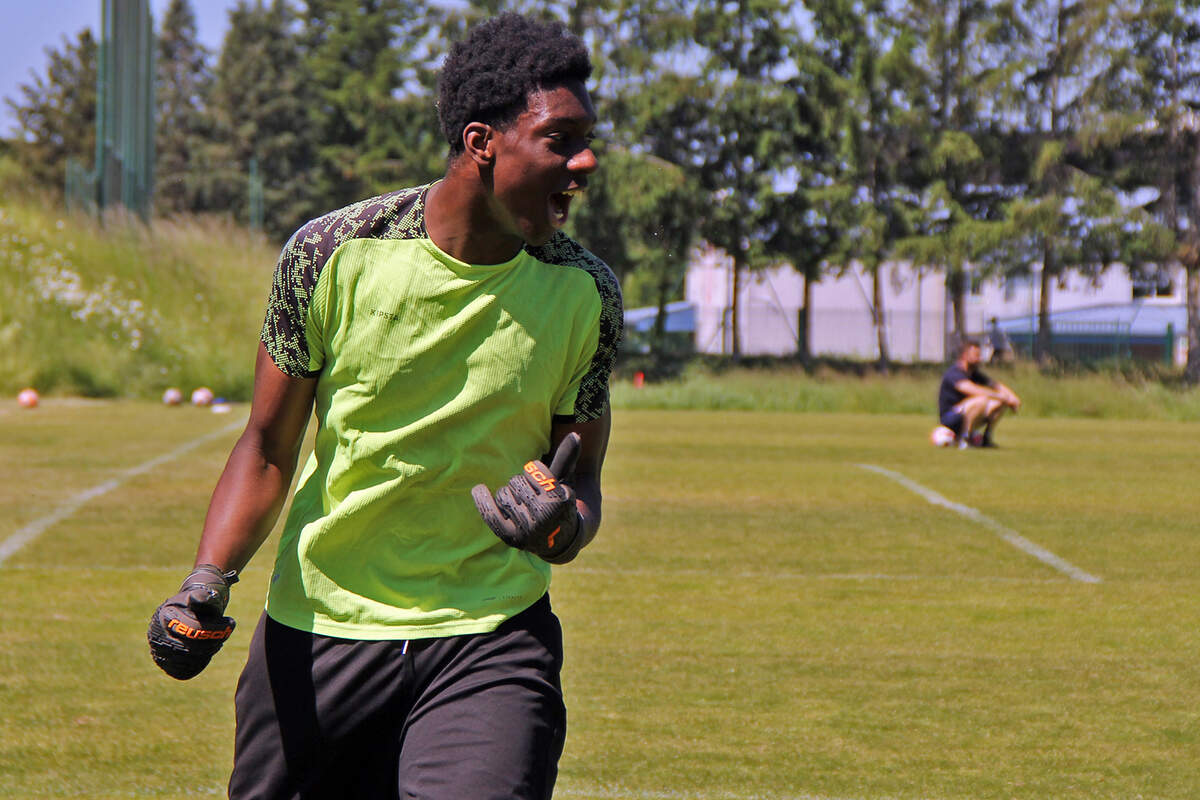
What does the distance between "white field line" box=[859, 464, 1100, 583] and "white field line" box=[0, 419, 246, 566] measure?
6.16 m

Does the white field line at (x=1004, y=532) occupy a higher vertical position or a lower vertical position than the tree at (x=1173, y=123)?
lower

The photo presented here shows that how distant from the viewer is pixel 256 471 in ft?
10.3

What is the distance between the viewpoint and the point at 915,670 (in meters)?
7.04

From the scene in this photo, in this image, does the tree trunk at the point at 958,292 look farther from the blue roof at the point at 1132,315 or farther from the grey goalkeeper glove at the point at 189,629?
the grey goalkeeper glove at the point at 189,629

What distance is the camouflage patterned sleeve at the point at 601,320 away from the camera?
3.16 m

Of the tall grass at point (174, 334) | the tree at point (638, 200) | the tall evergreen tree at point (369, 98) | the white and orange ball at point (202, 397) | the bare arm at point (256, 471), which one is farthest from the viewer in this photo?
the tall evergreen tree at point (369, 98)

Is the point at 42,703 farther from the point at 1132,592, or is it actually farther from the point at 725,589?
the point at 1132,592

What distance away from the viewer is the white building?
44.9 metres

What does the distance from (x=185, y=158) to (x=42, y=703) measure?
3265 inches

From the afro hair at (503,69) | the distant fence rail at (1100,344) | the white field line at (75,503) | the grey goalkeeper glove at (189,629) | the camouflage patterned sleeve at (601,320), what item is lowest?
the white field line at (75,503)

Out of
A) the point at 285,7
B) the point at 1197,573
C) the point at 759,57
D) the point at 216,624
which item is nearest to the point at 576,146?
the point at 216,624

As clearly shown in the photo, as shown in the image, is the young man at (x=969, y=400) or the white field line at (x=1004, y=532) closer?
the white field line at (x=1004, y=532)

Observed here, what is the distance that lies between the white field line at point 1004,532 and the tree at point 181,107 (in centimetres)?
6930

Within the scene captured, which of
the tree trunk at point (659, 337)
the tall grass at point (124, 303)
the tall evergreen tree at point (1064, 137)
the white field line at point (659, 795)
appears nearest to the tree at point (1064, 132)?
the tall evergreen tree at point (1064, 137)
